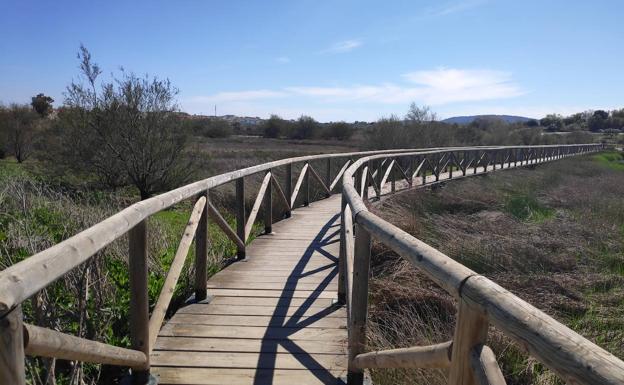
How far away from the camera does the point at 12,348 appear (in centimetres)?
125

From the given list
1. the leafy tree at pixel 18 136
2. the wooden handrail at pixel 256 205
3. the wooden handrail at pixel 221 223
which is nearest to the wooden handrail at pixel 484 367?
the wooden handrail at pixel 221 223

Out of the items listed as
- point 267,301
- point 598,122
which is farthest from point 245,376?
point 598,122

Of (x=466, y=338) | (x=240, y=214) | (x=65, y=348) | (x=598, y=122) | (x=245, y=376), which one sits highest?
(x=598, y=122)

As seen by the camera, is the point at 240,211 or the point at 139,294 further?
the point at 240,211

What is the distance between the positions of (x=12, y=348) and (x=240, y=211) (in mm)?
4010

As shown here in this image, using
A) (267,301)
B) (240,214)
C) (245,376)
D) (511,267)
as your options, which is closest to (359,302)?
(245,376)

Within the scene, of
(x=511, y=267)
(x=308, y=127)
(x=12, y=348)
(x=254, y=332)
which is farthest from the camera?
(x=308, y=127)

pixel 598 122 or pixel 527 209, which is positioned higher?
pixel 598 122

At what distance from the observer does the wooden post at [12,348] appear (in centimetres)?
122

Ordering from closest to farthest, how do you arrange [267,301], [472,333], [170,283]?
[472,333] → [170,283] → [267,301]

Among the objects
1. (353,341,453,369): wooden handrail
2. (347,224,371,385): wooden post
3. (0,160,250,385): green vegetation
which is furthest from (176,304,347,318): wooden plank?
(353,341,453,369): wooden handrail

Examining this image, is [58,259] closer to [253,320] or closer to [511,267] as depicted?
[253,320]

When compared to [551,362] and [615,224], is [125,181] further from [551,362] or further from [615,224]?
[551,362]

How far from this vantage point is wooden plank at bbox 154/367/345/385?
2.81 metres
